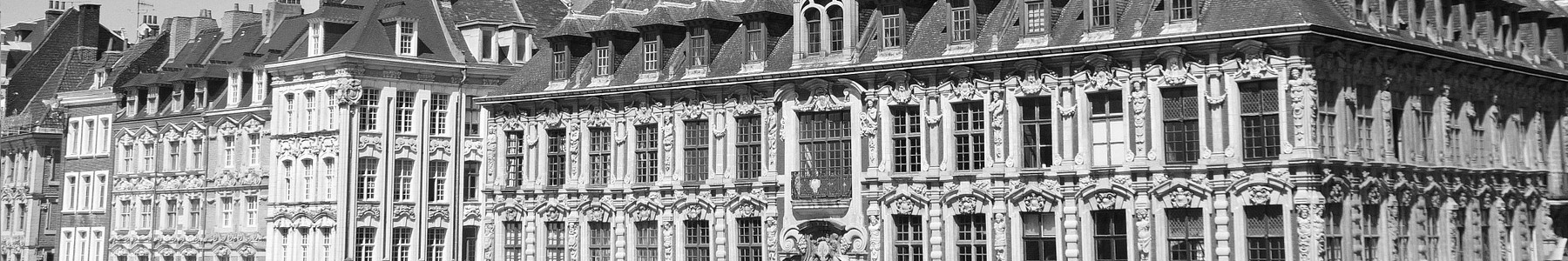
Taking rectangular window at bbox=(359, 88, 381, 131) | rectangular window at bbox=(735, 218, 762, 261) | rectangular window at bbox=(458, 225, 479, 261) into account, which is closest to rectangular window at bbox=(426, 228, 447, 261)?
rectangular window at bbox=(458, 225, 479, 261)

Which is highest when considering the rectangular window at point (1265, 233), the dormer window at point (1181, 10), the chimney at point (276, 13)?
the chimney at point (276, 13)

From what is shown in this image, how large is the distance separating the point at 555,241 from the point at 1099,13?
56.5 feet

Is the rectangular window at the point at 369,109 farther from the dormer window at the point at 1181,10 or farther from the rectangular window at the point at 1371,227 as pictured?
the rectangular window at the point at 1371,227

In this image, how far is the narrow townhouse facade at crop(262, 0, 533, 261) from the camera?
60219 millimetres

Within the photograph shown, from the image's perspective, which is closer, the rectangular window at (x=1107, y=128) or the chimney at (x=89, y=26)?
the rectangular window at (x=1107, y=128)

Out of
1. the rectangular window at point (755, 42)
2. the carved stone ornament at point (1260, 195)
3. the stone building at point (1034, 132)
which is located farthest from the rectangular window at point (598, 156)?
the carved stone ornament at point (1260, 195)

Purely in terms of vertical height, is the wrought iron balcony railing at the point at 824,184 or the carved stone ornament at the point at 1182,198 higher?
the wrought iron balcony railing at the point at 824,184

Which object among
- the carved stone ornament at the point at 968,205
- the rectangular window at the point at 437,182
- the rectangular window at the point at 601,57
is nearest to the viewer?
the carved stone ornament at the point at 968,205

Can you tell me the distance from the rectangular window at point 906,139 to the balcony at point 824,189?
4.23 feet

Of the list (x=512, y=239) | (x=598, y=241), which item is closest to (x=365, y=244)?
(x=512, y=239)

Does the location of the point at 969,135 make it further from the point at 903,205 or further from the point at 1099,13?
the point at 1099,13

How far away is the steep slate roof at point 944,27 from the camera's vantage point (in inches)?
1703

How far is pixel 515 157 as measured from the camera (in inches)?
2285

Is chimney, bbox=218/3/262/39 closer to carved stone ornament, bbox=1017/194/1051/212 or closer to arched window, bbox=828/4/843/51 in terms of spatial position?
arched window, bbox=828/4/843/51
